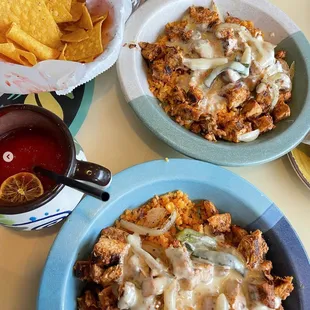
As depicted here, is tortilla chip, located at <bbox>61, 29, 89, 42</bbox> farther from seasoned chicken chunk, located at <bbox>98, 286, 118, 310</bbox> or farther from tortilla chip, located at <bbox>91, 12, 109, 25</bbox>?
seasoned chicken chunk, located at <bbox>98, 286, 118, 310</bbox>

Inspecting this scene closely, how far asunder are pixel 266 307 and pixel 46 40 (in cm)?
96

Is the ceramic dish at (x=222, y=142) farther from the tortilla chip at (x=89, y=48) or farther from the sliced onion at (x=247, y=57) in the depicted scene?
the sliced onion at (x=247, y=57)

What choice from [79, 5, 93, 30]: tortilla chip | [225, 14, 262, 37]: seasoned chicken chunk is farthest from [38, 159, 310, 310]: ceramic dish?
[225, 14, 262, 37]: seasoned chicken chunk

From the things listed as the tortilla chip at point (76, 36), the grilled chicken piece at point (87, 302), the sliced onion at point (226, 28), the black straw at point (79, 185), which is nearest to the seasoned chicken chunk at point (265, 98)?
the sliced onion at point (226, 28)

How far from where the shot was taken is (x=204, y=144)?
1.31m

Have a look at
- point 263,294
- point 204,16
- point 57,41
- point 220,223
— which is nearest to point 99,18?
point 57,41

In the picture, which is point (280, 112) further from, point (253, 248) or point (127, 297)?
point (127, 297)

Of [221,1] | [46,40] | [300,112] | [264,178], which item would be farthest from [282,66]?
[46,40]

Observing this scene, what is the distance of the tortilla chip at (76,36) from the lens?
132 centimetres

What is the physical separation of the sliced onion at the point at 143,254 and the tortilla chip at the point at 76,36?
59cm

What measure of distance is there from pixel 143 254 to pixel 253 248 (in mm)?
294

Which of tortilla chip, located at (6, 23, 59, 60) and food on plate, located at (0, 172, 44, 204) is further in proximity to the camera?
tortilla chip, located at (6, 23, 59, 60)

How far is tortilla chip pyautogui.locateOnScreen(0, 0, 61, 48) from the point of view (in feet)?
4.19

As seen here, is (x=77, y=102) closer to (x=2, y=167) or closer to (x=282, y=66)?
(x=2, y=167)
